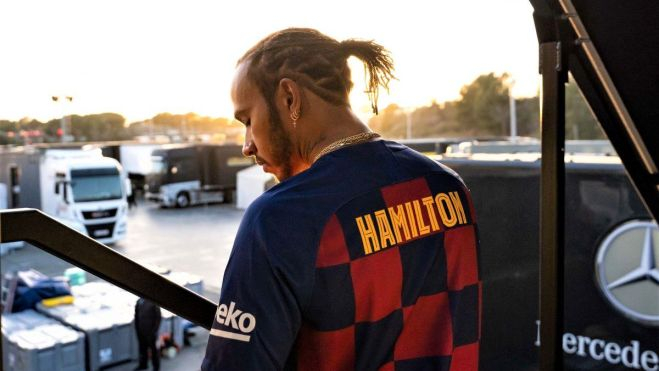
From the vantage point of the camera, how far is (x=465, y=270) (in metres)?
1.56

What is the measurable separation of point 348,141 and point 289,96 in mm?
162

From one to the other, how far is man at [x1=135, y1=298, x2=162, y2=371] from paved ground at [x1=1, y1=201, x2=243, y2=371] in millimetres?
713

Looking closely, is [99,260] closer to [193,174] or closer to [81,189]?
[81,189]

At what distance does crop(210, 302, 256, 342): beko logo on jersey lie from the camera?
4.07 ft

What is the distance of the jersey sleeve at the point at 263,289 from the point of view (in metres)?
1.23

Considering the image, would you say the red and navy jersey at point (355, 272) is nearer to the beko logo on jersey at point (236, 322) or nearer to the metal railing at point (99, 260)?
the beko logo on jersey at point (236, 322)

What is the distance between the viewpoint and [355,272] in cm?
132

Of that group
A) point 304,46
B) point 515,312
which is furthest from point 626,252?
point 304,46

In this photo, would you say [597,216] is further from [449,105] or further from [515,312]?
[449,105]

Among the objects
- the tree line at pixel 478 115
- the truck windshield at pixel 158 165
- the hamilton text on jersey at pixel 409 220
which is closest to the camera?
the hamilton text on jersey at pixel 409 220

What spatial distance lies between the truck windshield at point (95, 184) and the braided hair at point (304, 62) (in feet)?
69.4

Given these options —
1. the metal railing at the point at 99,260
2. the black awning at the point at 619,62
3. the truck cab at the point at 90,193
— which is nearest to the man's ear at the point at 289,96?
the metal railing at the point at 99,260

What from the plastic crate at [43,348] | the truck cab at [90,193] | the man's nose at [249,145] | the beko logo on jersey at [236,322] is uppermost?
A: the man's nose at [249,145]

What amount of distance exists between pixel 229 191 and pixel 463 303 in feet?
109
